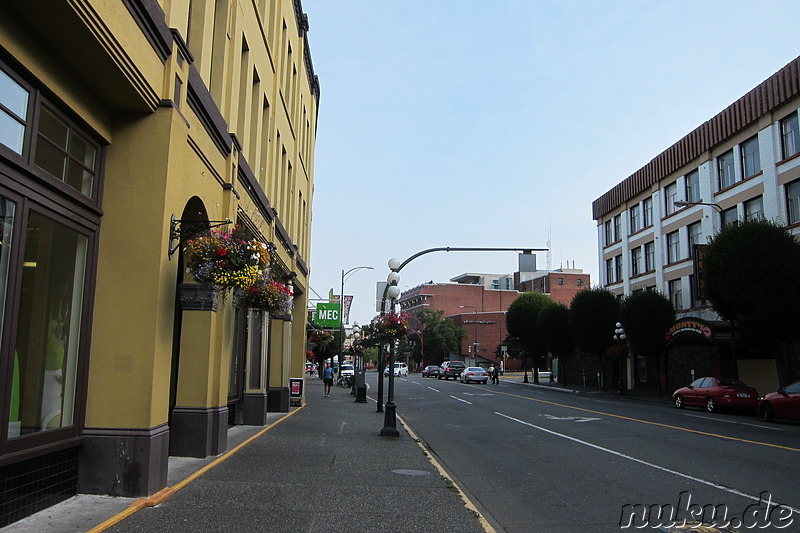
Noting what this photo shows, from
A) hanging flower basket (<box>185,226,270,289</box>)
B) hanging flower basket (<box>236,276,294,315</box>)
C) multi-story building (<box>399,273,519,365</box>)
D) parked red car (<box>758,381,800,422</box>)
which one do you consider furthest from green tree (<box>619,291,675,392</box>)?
multi-story building (<box>399,273,519,365</box>)

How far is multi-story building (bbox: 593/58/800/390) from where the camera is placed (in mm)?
28203

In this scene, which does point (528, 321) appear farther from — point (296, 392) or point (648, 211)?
point (296, 392)

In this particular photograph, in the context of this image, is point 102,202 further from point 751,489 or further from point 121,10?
point 751,489

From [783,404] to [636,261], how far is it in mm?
24898

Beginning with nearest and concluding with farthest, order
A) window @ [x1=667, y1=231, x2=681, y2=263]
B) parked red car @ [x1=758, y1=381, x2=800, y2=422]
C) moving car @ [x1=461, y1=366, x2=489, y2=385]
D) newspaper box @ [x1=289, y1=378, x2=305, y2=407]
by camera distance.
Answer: parked red car @ [x1=758, y1=381, x2=800, y2=422] < newspaper box @ [x1=289, y1=378, x2=305, y2=407] < window @ [x1=667, y1=231, x2=681, y2=263] < moving car @ [x1=461, y1=366, x2=489, y2=385]

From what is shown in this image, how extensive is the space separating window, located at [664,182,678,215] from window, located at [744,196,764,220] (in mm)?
7482

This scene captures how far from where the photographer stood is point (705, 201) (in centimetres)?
3462

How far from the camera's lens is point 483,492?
8.84 metres

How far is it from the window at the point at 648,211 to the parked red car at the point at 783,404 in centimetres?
2247

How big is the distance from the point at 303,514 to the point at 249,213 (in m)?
7.30

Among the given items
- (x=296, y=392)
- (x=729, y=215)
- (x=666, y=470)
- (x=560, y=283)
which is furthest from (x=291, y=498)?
(x=560, y=283)

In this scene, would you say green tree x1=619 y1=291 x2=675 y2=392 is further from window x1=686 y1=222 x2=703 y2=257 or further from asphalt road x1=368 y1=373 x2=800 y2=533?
asphalt road x1=368 y1=373 x2=800 y2=533

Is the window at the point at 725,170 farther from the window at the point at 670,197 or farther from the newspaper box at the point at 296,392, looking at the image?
the newspaper box at the point at 296,392

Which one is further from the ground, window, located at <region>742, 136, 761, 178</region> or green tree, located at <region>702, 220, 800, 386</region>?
window, located at <region>742, 136, 761, 178</region>
